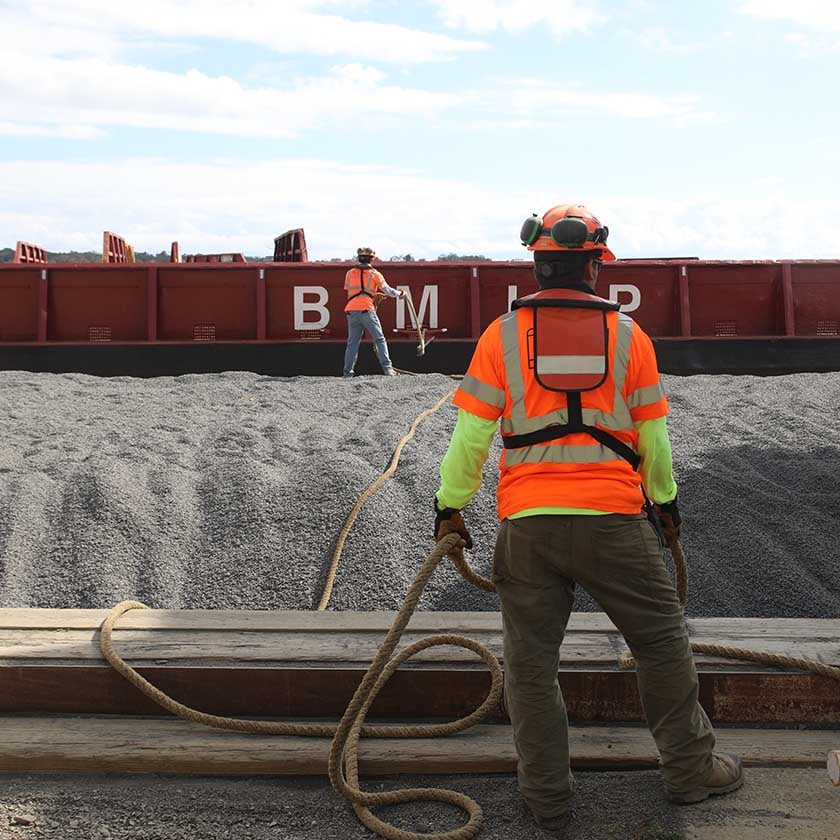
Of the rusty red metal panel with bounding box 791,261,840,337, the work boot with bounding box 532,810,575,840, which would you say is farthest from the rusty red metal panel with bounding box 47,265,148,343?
the work boot with bounding box 532,810,575,840

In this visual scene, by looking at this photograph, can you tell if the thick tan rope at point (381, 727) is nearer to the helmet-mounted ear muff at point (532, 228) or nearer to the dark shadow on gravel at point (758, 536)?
the helmet-mounted ear muff at point (532, 228)

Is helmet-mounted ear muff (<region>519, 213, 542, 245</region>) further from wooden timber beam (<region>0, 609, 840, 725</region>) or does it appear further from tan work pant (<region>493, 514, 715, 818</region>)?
wooden timber beam (<region>0, 609, 840, 725</region>)

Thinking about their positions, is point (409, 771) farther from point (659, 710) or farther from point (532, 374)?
point (532, 374)

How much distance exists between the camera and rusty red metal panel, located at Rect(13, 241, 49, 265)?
15992 millimetres

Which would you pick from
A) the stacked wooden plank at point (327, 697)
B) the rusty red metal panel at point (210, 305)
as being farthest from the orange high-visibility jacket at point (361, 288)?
the stacked wooden plank at point (327, 697)

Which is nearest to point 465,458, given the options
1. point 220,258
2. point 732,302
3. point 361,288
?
point 361,288

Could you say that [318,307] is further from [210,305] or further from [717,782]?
[717,782]

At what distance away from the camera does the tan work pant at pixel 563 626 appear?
2.99m

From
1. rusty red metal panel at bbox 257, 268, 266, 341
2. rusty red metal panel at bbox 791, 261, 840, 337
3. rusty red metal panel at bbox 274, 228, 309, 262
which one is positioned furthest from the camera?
rusty red metal panel at bbox 274, 228, 309, 262

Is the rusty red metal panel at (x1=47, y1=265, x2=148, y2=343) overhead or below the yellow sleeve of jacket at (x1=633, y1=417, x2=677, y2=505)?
overhead

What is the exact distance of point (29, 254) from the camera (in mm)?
16609

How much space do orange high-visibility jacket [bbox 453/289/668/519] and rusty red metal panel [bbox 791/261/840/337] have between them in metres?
13.4

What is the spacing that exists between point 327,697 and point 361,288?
381 inches

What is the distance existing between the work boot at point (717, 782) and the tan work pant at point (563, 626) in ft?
0.15
